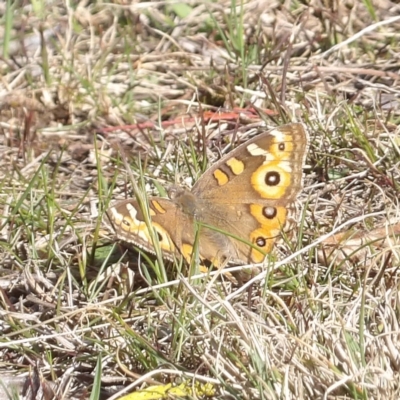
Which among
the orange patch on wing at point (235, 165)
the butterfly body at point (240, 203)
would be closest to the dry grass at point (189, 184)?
the butterfly body at point (240, 203)

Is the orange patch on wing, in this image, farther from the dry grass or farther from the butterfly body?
the dry grass

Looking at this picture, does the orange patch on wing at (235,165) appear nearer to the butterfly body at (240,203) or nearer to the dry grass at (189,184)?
the butterfly body at (240,203)

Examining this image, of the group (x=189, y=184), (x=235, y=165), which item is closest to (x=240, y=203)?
(x=235, y=165)

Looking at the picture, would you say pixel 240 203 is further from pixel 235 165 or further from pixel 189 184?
pixel 189 184

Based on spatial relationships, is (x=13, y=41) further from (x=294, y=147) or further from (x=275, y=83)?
(x=294, y=147)

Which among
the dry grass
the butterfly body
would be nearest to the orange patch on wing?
the butterfly body
